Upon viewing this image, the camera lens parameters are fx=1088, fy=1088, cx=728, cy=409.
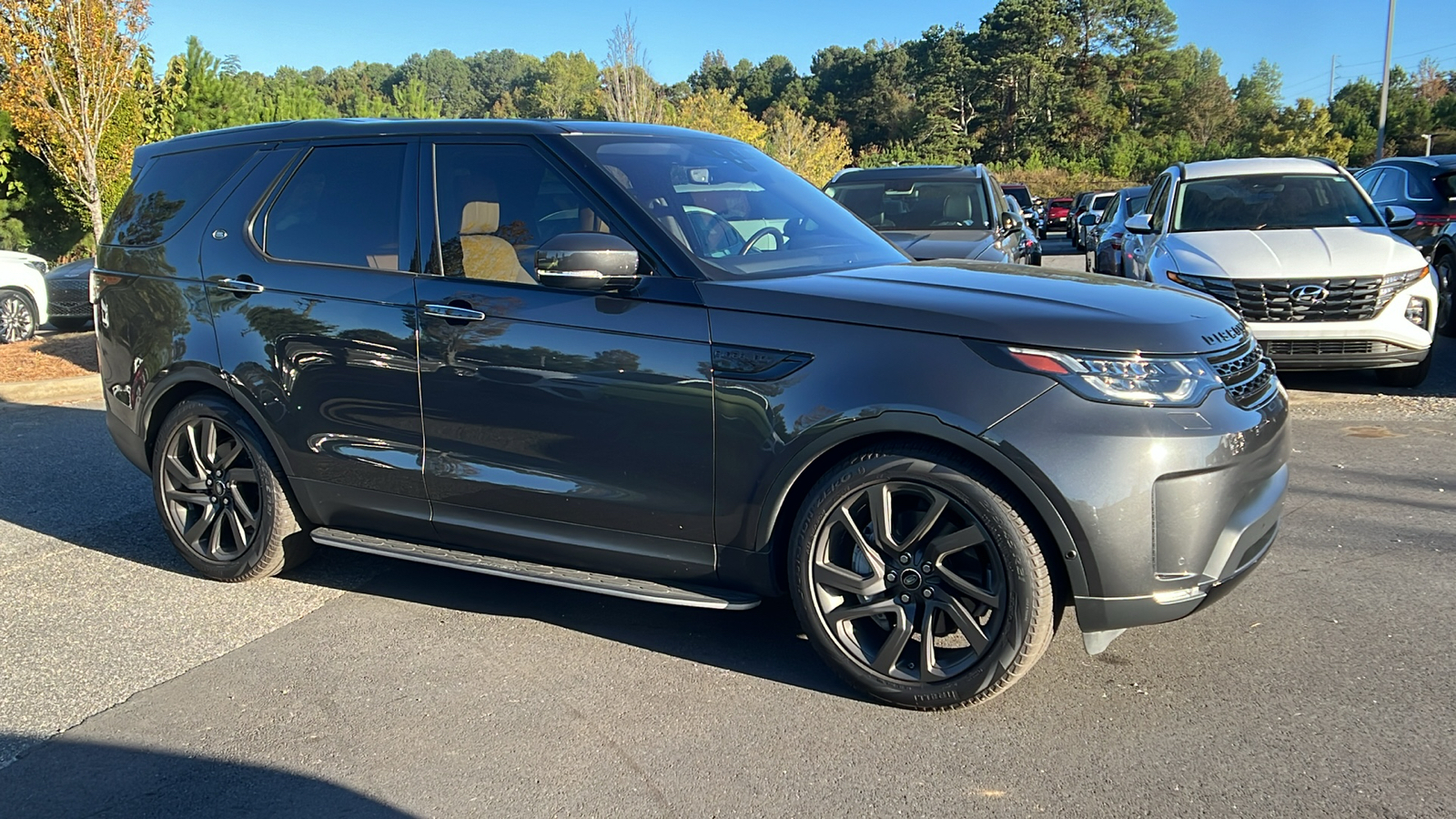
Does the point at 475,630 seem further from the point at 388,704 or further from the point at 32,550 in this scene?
the point at 32,550

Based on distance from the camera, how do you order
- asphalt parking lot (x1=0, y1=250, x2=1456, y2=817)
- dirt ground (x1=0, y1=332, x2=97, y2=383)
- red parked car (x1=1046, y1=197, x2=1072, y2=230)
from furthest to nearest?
red parked car (x1=1046, y1=197, x2=1072, y2=230), dirt ground (x1=0, y1=332, x2=97, y2=383), asphalt parking lot (x1=0, y1=250, x2=1456, y2=817)

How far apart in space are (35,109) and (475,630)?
11661 millimetres

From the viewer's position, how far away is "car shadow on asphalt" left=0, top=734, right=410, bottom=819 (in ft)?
9.79

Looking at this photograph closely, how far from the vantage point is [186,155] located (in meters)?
4.99

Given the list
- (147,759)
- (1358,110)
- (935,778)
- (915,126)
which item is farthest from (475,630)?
(915,126)

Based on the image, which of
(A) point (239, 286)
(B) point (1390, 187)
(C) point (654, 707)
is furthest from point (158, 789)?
(B) point (1390, 187)

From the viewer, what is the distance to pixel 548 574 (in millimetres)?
3896

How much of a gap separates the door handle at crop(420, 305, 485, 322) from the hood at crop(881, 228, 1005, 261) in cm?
528

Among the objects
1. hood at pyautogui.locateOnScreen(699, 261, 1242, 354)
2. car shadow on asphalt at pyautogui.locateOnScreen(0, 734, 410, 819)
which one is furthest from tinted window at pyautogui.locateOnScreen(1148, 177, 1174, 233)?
car shadow on asphalt at pyautogui.locateOnScreen(0, 734, 410, 819)

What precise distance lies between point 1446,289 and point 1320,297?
4.17 meters

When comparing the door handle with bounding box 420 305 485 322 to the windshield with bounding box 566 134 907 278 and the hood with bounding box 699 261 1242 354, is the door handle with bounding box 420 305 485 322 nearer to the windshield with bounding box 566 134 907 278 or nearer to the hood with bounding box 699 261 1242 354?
the windshield with bounding box 566 134 907 278

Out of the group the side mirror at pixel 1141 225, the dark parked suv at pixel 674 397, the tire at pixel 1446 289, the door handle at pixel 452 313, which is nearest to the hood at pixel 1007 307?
the dark parked suv at pixel 674 397

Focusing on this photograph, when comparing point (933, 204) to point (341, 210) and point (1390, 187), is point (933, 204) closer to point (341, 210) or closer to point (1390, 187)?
point (1390, 187)

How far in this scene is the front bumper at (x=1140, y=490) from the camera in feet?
10.0
